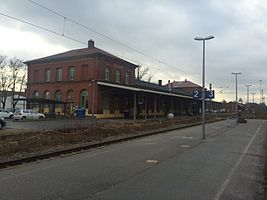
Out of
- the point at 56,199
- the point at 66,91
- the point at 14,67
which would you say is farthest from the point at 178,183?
the point at 14,67

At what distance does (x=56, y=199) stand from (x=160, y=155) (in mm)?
7927

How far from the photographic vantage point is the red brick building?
5625 centimetres

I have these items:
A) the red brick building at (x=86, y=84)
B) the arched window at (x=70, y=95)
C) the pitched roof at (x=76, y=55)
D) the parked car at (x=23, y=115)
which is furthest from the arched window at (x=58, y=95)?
the parked car at (x=23, y=115)

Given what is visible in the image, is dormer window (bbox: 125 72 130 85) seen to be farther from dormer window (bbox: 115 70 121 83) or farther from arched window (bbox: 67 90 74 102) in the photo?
arched window (bbox: 67 90 74 102)

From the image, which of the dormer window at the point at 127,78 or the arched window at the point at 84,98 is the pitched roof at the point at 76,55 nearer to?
the dormer window at the point at 127,78

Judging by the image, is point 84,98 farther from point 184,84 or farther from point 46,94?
point 184,84

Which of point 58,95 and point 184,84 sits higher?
point 184,84

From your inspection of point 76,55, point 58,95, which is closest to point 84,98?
point 58,95

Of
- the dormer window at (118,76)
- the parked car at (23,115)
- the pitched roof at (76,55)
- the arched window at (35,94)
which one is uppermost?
→ the pitched roof at (76,55)

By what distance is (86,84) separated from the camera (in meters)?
57.6

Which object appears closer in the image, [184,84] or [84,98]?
[84,98]

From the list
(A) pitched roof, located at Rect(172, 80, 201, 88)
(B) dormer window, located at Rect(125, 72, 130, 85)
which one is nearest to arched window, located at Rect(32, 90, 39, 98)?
(B) dormer window, located at Rect(125, 72, 130, 85)

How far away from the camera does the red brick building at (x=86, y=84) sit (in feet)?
185

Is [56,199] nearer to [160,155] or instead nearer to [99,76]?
[160,155]
